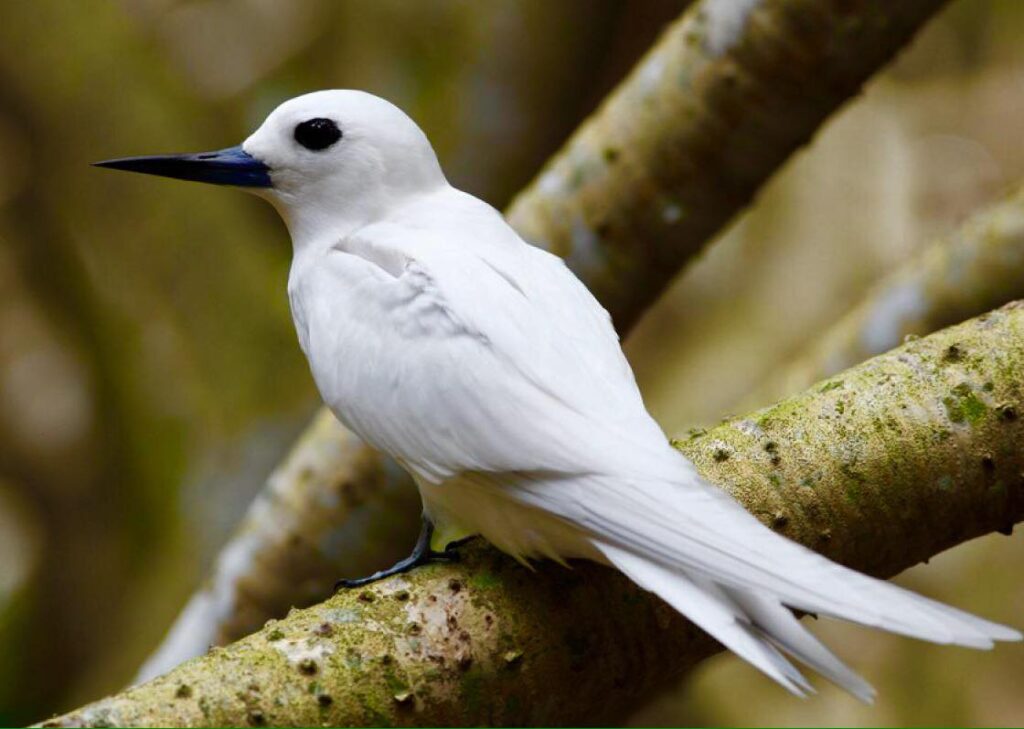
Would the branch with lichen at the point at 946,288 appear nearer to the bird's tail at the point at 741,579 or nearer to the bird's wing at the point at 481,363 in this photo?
the bird's wing at the point at 481,363

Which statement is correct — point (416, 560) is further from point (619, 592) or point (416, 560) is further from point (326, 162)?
point (326, 162)

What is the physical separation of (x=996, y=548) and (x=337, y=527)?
3.49 m

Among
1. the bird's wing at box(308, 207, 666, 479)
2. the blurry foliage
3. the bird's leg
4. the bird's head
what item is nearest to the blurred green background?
the blurry foliage

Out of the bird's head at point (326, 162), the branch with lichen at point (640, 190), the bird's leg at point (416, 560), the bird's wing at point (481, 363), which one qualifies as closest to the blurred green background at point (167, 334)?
the branch with lichen at point (640, 190)

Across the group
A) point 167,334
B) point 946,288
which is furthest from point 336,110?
point 167,334

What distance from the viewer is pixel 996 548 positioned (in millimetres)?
5750

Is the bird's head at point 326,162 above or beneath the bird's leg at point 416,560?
above

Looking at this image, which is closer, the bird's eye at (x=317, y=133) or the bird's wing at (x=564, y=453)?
the bird's wing at (x=564, y=453)

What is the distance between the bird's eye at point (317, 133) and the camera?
2301 mm

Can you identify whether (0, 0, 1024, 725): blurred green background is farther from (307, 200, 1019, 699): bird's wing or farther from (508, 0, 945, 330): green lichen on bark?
(307, 200, 1019, 699): bird's wing

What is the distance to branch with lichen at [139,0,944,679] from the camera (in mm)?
2988

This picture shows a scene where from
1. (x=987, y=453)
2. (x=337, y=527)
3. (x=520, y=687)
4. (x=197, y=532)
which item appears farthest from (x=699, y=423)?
(x=520, y=687)

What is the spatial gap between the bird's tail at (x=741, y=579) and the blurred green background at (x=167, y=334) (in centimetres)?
321

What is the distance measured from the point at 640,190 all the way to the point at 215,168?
1.22 m
